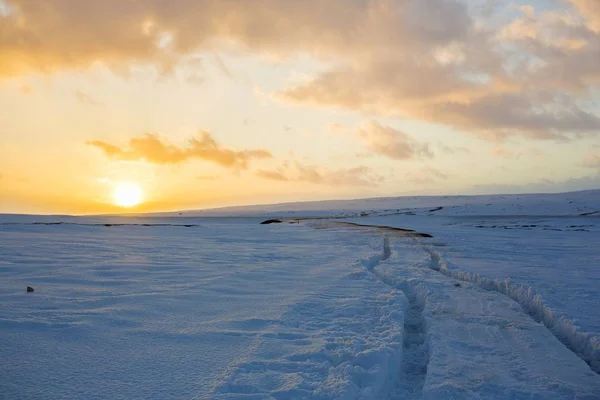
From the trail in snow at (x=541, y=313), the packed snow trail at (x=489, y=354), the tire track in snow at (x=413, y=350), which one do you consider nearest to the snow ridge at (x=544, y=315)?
the trail in snow at (x=541, y=313)

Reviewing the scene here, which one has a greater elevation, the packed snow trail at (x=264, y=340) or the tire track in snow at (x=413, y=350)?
the packed snow trail at (x=264, y=340)

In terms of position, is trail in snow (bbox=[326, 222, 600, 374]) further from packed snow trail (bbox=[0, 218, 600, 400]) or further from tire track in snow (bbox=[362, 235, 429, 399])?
tire track in snow (bbox=[362, 235, 429, 399])

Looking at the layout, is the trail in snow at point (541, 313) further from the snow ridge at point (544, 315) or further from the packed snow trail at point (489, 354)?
the packed snow trail at point (489, 354)

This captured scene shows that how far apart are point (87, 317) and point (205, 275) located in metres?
4.70

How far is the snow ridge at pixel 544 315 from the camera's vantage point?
6.52 meters

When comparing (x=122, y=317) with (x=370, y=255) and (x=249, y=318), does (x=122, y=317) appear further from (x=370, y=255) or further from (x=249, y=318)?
(x=370, y=255)

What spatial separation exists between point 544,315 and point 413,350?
3.61m

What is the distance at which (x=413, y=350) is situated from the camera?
6.61 meters

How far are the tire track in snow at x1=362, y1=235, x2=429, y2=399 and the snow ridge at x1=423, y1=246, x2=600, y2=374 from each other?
7.22ft

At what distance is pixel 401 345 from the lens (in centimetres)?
660

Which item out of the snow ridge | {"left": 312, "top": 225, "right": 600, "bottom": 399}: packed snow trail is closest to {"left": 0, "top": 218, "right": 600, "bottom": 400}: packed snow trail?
{"left": 312, "top": 225, "right": 600, "bottom": 399}: packed snow trail

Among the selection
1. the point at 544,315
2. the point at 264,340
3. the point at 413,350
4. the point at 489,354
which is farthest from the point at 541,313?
the point at 264,340

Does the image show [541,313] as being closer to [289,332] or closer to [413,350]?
[413,350]

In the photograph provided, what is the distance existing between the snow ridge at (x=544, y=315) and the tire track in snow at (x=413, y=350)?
2201mm
